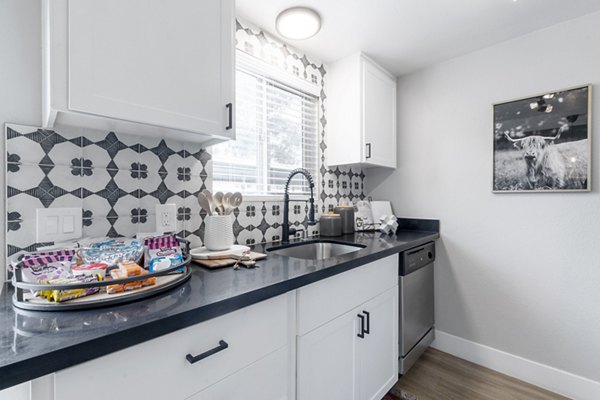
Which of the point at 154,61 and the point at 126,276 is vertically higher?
the point at 154,61

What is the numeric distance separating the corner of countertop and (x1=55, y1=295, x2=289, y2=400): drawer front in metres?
1.70

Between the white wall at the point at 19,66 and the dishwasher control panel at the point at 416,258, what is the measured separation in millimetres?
1807

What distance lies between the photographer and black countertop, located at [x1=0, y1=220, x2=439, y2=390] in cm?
50

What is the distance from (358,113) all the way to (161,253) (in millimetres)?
1627

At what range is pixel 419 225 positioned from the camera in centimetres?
230

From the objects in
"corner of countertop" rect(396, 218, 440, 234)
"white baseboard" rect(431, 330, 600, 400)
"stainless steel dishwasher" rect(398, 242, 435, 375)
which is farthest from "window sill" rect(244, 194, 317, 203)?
"white baseboard" rect(431, 330, 600, 400)

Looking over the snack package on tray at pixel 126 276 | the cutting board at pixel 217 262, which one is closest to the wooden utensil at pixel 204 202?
the cutting board at pixel 217 262

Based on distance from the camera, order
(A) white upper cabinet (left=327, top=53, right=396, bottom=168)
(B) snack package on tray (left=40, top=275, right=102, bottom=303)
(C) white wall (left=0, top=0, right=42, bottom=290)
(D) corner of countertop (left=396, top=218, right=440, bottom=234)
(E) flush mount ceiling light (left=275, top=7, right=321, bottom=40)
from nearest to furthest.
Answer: (B) snack package on tray (left=40, top=275, right=102, bottom=303)
(C) white wall (left=0, top=0, right=42, bottom=290)
(E) flush mount ceiling light (left=275, top=7, right=321, bottom=40)
(A) white upper cabinet (left=327, top=53, right=396, bottom=168)
(D) corner of countertop (left=396, top=218, right=440, bottom=234)

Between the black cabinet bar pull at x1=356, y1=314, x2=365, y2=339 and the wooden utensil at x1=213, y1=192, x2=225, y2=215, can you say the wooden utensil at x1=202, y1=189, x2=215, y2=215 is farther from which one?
the black cabinet bar pull at x1=356, y1=314, x2=365, y2=339

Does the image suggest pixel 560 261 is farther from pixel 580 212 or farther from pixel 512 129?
pixel 512 129

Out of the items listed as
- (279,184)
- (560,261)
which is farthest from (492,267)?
(279,184)

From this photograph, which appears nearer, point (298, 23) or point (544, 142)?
point (298, 23)

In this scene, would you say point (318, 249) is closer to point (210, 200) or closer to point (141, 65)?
point (210, 200)

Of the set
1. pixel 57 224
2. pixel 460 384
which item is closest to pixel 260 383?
pixel 57 224
